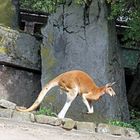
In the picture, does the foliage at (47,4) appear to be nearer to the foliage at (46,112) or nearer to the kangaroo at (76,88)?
the kangaroo at (76,88)

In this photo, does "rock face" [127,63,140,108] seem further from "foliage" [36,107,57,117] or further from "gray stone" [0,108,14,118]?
"gray stone" [0,108,14,118]

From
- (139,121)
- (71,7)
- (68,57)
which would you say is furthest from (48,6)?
(139,121)

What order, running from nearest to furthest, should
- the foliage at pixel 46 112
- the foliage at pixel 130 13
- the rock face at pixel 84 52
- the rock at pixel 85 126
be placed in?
the rock at pixel 85 126 → the foliage at pixel 46 112 → the foliage at pixel 130 13 → the rock face at pixel 84 52

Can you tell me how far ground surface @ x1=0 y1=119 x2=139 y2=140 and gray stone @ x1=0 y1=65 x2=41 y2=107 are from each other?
258cm

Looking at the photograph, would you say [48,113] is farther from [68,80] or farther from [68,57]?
[68,57]

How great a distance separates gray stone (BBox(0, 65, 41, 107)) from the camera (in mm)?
10648

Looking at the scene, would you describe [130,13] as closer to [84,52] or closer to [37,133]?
[84,52]

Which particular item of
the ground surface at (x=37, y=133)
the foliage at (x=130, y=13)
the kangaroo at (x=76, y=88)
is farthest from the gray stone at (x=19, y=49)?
the ground surface at (x=37, y=133)

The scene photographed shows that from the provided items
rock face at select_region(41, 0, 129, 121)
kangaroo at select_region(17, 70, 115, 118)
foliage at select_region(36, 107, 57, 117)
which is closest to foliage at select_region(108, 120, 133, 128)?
rock face at select_region(41, 0, 129, 121)

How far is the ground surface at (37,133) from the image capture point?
770cm

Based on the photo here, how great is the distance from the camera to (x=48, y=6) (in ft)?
35.2

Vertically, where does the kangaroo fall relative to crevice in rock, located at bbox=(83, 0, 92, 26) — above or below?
below

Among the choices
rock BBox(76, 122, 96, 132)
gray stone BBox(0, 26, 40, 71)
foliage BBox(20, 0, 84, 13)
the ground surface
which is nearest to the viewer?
the ground surface

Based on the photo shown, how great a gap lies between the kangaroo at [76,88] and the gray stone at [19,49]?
1.73 meters
